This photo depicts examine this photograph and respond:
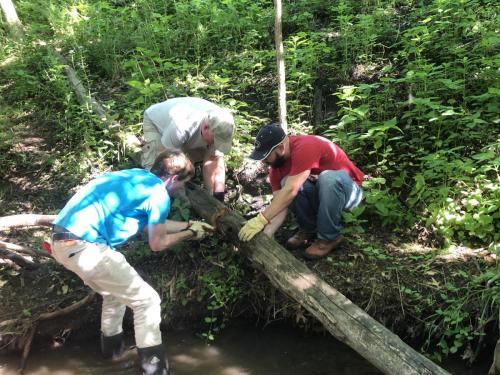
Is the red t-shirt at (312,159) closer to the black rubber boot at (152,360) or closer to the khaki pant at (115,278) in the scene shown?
the khaki pant at (115,278)

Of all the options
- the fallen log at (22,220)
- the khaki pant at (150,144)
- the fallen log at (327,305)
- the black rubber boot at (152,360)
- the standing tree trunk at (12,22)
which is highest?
the standing tree trunk at (12,22)

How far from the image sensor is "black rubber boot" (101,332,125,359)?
12.0ft

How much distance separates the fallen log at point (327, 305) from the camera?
8.64 feet

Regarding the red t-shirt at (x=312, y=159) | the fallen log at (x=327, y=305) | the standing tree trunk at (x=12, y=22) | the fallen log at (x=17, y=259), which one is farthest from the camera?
the standing tree trunk at (x=12, y=22)

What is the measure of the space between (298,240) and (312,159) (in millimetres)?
908

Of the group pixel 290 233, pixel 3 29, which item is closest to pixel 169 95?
pixel 290 233

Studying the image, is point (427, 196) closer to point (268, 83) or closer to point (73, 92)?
point (268, 83)

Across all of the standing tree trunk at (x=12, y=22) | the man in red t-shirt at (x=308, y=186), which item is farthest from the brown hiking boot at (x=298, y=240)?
the standing tree trunk at (x=12, y=22)

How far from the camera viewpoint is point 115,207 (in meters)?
3.07

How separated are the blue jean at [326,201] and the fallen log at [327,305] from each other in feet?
1.76

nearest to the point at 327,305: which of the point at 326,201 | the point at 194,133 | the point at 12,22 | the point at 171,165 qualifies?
the point at 326,201

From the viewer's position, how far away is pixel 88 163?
17.8ft

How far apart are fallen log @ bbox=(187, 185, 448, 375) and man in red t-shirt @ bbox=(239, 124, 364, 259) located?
232 millimetres

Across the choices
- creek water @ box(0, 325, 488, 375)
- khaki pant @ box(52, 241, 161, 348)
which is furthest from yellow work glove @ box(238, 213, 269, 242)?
creek water @ box(0, 325, 488, 375)
